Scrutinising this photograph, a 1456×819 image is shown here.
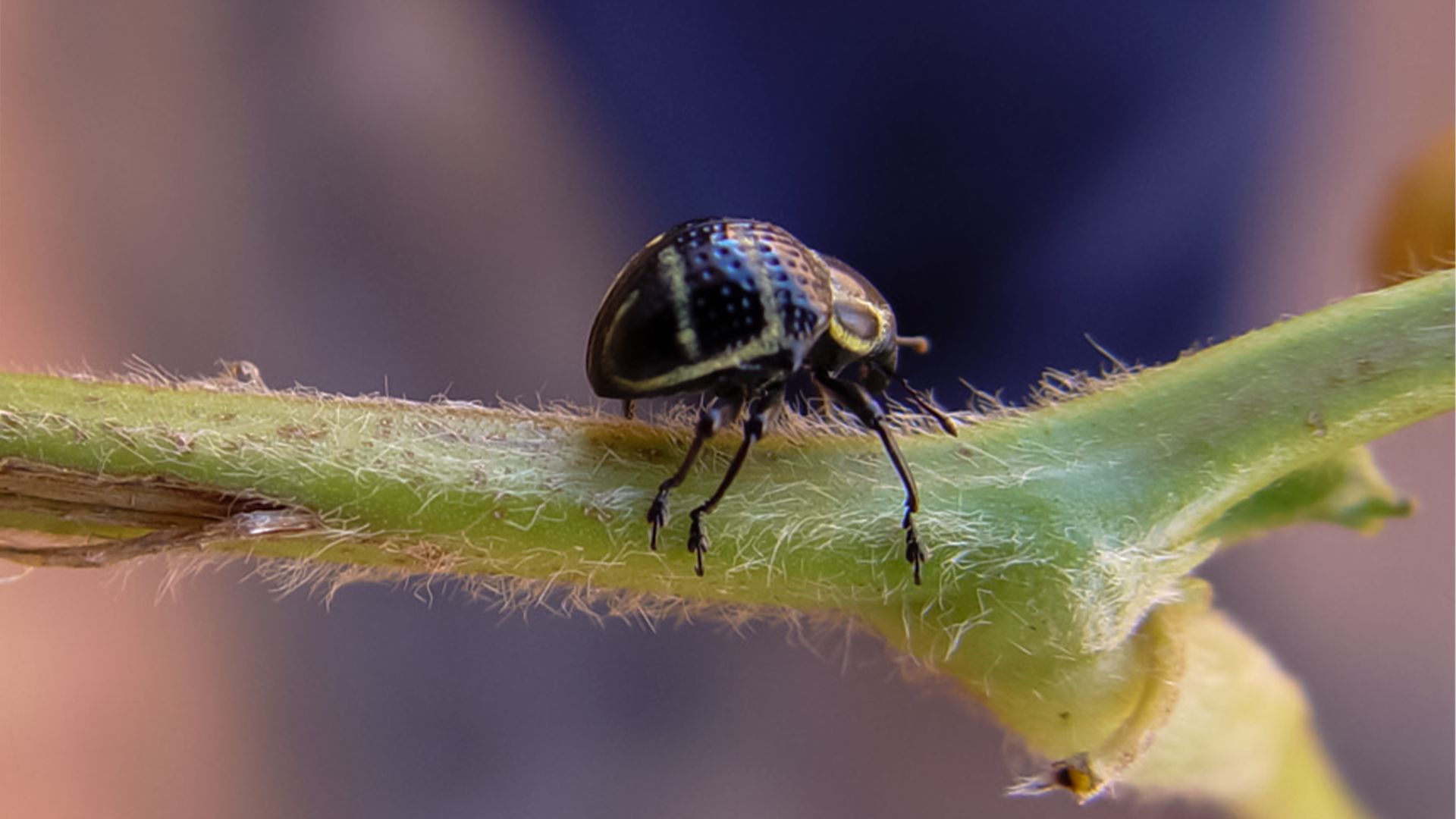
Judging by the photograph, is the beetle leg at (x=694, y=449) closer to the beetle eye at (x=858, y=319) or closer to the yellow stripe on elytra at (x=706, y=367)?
the yellow stripe on elytra at (x=706, y=367)

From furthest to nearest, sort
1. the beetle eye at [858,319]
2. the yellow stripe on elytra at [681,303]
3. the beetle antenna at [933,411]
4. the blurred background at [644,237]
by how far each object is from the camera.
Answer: the blurred background at [644,237], the beetle eye at [858,319], the yellow stripe on elytra at [681,303], the beetle antenna at [933,411]

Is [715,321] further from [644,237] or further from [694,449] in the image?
[644,237]

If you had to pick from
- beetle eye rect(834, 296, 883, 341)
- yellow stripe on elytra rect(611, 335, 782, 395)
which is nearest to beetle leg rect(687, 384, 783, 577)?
yellow stripe on elytra rect(611, 335, 782, 395)

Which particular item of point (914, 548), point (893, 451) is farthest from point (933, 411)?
point (914, 548)

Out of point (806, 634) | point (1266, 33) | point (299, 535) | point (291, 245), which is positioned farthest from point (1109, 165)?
point (299, 535)

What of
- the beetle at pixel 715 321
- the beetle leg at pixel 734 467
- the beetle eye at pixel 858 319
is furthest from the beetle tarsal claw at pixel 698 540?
the beetle eye at pixel 858 319

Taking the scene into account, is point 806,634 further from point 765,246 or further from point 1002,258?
point 1002,258

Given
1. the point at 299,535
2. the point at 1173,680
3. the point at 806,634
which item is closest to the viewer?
the point at 299,535
